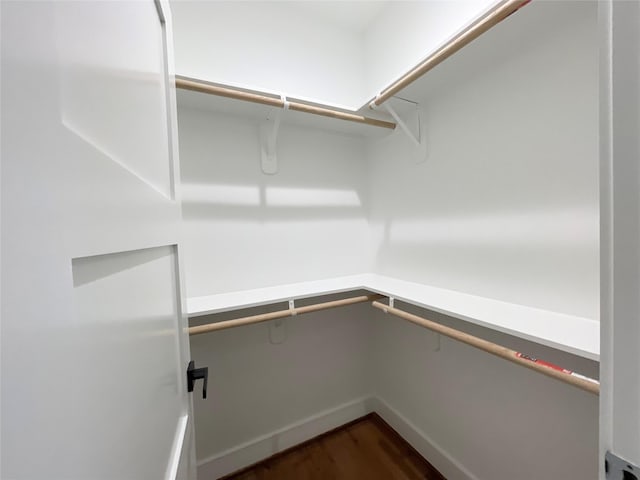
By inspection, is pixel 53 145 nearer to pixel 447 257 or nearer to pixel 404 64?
pixel 447 257

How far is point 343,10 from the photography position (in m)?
1.41

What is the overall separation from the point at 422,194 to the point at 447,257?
0.34 metres

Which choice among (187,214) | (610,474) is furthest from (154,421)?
(187,214)

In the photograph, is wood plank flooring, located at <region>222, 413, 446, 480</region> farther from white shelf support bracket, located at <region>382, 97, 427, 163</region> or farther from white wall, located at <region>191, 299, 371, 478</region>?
white shelf support bracket, located at <region>382, 97, 427, 163</region>

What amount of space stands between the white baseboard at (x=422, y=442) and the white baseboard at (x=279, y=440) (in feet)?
0.32

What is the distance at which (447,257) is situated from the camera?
1.20 m

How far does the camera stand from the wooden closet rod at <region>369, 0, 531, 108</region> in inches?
26.6

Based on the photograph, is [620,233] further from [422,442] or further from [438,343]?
[422,442]

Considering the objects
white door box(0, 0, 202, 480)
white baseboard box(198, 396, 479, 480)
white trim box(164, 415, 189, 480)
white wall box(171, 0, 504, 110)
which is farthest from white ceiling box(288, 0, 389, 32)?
white baseboard box(198, 396, 479, 480)

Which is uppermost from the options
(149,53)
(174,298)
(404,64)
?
(404,64)

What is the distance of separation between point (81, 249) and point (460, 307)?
104 centimetres

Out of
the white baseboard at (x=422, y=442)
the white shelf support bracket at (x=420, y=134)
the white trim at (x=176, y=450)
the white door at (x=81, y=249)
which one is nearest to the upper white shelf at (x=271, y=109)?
the white shelf support bracket at (x=420, y=134)

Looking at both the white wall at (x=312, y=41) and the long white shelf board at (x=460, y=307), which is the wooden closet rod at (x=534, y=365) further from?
the white wall at (x=312, y=41)

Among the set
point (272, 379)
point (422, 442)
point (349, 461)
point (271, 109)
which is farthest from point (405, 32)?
point (349, 461)
